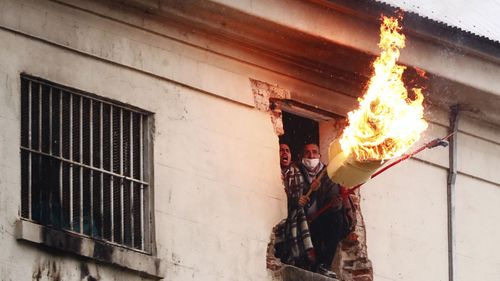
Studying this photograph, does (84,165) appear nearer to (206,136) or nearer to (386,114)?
(206,136)

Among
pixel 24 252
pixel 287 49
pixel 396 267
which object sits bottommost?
pixel 24 252

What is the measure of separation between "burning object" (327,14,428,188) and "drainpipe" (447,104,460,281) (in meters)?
1.16

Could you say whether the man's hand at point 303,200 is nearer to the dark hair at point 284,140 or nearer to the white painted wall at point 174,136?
the white painted wall at point 174,136

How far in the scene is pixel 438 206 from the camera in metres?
24.8

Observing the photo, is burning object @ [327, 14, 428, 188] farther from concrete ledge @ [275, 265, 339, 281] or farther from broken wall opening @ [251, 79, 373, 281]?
concrete ledge @ [275, 265, 339, 281]

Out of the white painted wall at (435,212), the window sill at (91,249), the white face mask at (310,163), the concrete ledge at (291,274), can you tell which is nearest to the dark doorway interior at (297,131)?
the white face mask at (310,163)

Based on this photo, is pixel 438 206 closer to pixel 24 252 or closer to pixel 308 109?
pixel 308 109

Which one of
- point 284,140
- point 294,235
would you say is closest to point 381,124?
point 294,235

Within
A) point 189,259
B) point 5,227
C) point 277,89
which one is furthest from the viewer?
point 277,89

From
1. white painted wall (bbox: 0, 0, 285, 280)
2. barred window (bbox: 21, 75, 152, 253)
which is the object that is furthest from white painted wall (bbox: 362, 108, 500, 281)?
barred window (bbox: 21, 75, 152, 253)

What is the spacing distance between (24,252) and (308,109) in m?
4.37

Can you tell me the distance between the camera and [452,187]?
24906 millimetres

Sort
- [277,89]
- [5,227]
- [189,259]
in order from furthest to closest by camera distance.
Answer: [277,89]
[189,259]
[5,227]

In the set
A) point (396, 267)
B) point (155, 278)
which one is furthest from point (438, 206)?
point (155, 278)
